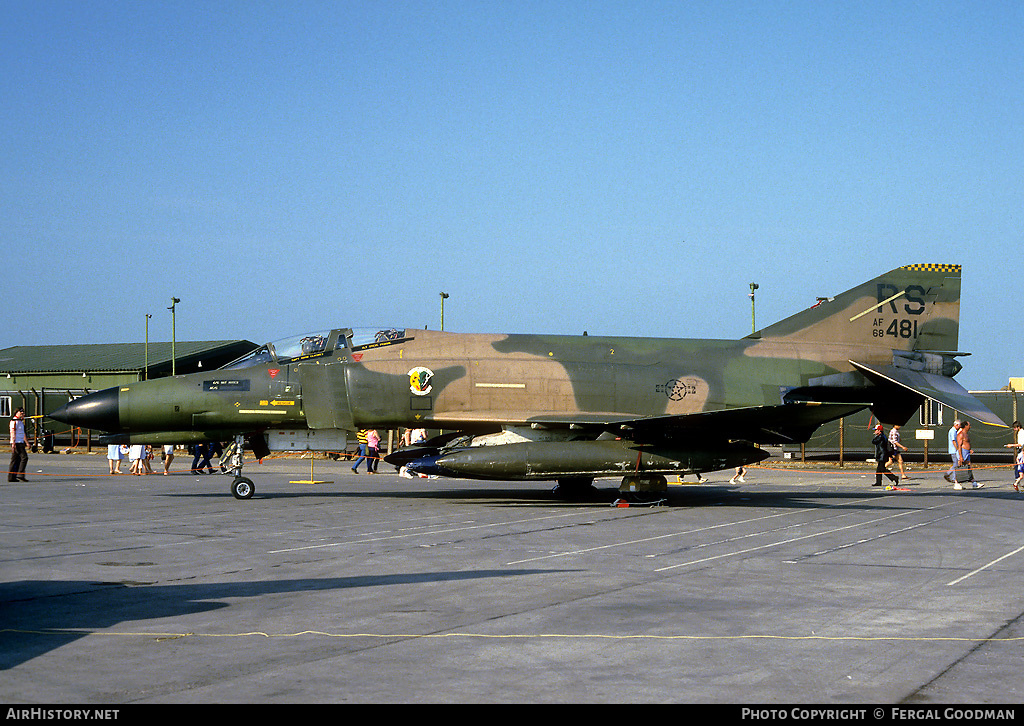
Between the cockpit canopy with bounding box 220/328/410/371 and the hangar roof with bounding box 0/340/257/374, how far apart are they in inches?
1679

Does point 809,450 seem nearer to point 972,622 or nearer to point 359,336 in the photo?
point 359,336

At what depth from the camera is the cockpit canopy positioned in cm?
1822

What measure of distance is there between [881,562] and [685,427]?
7089 mm

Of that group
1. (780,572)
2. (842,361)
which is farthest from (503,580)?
(842,361)

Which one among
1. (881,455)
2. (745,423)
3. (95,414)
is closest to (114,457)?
(95,414)

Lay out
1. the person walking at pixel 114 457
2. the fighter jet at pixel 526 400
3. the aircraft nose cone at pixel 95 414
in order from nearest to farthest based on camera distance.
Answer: the fighter jet at pixel 526 400
the aircraft nose cone at pixel 95 414
the person walking at pixel 114 457

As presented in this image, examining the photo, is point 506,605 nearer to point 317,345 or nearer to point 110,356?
point 317,345

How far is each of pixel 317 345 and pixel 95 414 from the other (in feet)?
14.0

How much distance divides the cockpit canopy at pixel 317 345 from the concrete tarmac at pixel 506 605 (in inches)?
124

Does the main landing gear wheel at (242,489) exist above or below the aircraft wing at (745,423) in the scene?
below

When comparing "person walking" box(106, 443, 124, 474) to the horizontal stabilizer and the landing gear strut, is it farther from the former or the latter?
the horizontal stabilizer

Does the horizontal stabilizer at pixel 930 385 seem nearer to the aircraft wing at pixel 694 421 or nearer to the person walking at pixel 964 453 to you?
the aircraft wing at pixel 694 421

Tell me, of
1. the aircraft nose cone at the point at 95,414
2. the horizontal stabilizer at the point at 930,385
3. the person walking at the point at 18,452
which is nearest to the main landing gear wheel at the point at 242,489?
the aircraft nose cone at the point at 95,414

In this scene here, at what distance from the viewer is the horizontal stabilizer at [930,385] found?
17.9 m
